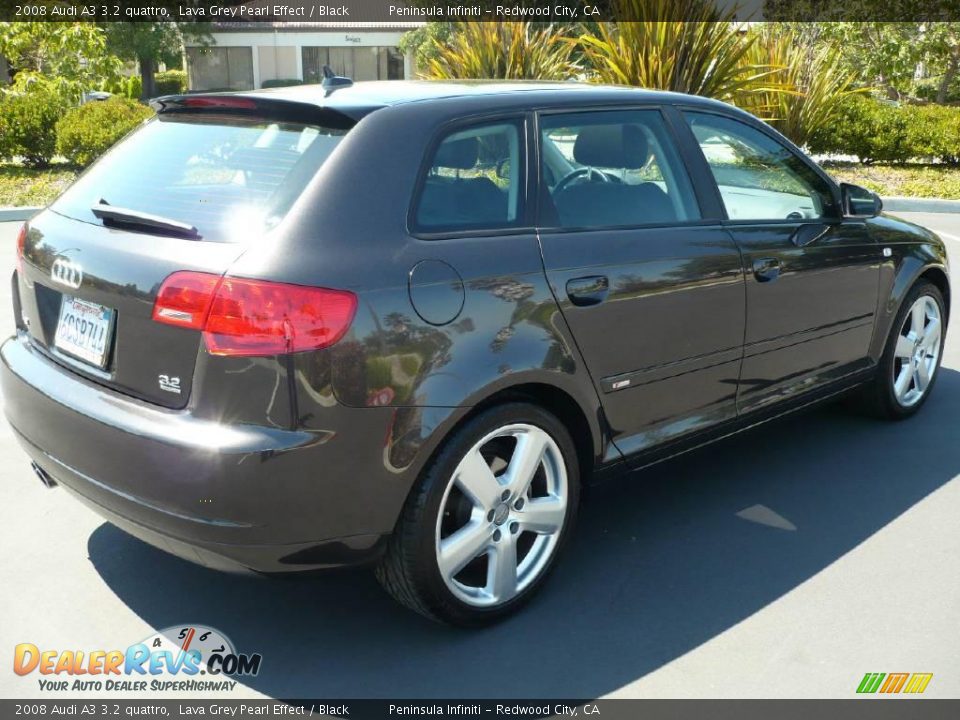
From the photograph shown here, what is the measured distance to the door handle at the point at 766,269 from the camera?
4094 millimetres

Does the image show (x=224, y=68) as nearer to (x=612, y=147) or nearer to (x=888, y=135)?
(x=888, y=135)

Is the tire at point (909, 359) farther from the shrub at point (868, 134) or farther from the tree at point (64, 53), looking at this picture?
the tree at point (64, 53)

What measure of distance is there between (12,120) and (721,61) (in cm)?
1039

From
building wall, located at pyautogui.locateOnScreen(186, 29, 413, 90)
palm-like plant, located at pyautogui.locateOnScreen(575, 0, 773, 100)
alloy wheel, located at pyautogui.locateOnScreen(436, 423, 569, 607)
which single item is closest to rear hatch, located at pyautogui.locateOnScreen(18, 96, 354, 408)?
alloy wheel, located at pyautogui.locateOnScreen(436, 423, 569, 607)

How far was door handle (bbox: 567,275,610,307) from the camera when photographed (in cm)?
339

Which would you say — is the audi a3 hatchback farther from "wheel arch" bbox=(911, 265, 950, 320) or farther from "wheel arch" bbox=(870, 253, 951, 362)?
"wheel arch" bbox=(911, 265, 950, 320)

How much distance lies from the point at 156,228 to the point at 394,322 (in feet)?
2.57

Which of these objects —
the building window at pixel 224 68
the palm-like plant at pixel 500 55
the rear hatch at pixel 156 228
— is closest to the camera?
the rear hatch at pixel 156 228

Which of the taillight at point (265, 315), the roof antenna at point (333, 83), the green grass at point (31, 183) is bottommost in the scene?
the green grass at point (31, 183)

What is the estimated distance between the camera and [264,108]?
10.9ft

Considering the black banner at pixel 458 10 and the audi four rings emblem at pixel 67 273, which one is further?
the black banner at pixel 458 10

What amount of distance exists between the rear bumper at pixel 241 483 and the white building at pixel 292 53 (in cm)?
5930

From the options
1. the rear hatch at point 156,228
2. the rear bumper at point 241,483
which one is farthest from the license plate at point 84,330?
the rear bumper at point 241,483

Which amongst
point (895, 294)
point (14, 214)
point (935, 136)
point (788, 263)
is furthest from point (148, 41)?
point (788, 263)
